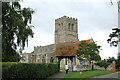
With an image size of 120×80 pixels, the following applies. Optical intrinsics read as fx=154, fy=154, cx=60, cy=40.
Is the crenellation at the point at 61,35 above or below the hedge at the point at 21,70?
above

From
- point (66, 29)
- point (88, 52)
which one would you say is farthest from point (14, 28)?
point (66, 29)

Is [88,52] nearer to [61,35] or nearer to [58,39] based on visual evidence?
[61,35]

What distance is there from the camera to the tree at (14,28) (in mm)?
13888

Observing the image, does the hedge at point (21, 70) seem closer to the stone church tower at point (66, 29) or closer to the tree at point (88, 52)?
the tree at point (88, 52)

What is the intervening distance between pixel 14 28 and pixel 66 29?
51.2m

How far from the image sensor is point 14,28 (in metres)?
14.7

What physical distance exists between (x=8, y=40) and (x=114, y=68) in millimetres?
19140

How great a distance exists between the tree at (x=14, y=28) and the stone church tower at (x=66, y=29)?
47882 millimetres

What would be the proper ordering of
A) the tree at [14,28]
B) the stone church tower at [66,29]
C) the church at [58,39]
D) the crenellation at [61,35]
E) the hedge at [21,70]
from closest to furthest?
the hedge at [21,70] < the tree at [14,28] < the church at [58,39] < the crenellation at [61,35] < the stone church tower at [66,29]

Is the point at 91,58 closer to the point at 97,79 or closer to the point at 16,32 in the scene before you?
the point at 97,79

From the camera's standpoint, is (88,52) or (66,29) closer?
(88,52)

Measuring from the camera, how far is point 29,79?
14.3 metres

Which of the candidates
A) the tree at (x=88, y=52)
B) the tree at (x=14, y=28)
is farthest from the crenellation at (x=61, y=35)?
the tree at (x=14, y=28)

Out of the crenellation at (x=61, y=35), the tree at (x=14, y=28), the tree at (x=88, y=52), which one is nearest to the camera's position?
the tree at (x=14, y=28)
